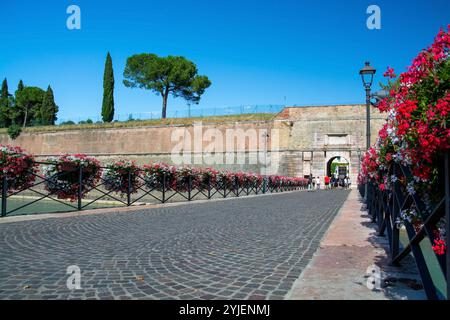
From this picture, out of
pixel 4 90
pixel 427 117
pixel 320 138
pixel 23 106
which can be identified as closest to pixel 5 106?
pixel 23 106

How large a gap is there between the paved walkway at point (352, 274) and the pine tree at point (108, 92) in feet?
137

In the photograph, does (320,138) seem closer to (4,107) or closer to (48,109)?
(48,109)

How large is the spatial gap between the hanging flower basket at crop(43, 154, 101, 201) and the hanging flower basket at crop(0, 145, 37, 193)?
513mm

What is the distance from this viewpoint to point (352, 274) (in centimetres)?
271

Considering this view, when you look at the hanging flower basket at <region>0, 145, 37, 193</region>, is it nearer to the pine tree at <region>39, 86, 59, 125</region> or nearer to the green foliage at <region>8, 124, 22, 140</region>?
the green foliage at <region>8, 124, 22, 140</region>

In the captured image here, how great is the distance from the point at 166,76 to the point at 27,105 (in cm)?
2511

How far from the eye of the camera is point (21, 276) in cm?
274

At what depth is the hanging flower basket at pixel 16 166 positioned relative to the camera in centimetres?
730

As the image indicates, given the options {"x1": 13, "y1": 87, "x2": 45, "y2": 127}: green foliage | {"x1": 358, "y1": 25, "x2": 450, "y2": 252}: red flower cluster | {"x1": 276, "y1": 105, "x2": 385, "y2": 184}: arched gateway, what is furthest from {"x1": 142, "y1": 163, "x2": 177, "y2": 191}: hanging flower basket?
{"x1": 13, "y1": 87, "x2": 45, "y2": 127}: green foliage

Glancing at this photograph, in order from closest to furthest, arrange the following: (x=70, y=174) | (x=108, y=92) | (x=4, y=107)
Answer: (x=70, y=174) < (x=108, y=92) < (x=4, y=107)

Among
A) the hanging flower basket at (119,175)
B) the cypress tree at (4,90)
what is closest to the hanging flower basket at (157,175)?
the hanging flower basket at (119,175)

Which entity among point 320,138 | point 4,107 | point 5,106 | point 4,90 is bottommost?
point 320,138

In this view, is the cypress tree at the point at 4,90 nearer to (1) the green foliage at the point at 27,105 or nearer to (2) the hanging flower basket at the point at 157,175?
(1) the green foliage at the point at 27,105

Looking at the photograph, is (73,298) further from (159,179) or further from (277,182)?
(277,182)
